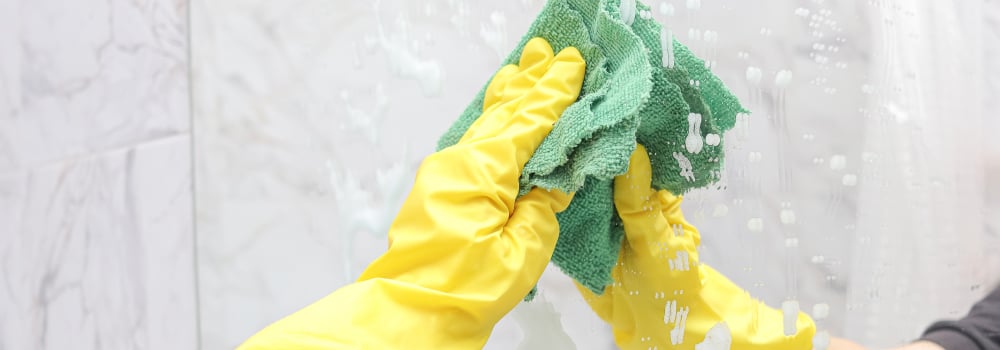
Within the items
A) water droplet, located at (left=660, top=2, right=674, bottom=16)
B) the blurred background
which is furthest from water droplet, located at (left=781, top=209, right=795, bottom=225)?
water droplet, located at (left=660, top=2, right=674, bottom=16)

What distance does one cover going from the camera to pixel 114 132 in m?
0.73

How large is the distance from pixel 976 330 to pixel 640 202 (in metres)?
0.19

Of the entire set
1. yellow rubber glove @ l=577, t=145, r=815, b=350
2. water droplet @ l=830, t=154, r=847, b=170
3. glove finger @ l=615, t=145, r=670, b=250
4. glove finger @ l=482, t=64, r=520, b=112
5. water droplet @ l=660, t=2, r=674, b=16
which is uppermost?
water droplet @ l=660, t=2, r=674, b=16

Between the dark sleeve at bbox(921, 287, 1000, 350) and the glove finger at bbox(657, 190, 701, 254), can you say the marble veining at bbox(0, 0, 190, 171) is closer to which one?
the glove finger at bbox(657, 190, 701, 254)

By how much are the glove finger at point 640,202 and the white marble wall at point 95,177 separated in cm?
41

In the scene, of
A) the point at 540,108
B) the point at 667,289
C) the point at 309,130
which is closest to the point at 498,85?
the point at 540,108

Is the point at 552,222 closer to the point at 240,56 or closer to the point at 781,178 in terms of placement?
the point at 781,178

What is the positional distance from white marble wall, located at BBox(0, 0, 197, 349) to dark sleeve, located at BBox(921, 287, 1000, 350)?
57cm

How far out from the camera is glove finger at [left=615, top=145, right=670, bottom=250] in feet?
1.70

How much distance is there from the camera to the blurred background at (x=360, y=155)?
418mm

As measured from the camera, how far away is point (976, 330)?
1.30 feet

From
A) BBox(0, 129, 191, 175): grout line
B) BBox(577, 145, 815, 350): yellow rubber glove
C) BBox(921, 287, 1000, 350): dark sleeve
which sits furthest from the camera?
BBox(0, 129, 191, 175): grout line

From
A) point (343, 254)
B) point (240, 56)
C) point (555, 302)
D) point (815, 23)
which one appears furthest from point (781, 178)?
point (240, 56)

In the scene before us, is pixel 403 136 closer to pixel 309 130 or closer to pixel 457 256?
pixel 309 130
